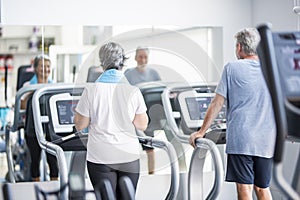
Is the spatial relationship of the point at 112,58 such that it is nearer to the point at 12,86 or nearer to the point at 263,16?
the point at 12,86

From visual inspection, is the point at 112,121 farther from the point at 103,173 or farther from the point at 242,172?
the point at 242,172

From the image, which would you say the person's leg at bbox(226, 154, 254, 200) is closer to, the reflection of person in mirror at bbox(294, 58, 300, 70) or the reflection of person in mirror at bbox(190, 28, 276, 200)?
the reflection of person in mirror at bbox(190, 28, 276, 200)

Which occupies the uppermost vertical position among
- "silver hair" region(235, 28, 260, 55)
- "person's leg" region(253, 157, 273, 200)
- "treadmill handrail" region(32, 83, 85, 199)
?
"silver hair" region(235, 28, 260, 55)

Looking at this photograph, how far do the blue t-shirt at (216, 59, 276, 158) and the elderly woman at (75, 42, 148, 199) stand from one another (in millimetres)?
514

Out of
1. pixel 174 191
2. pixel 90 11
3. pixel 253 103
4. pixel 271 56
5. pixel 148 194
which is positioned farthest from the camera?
pixel 90 11

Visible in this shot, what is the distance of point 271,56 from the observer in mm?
1992

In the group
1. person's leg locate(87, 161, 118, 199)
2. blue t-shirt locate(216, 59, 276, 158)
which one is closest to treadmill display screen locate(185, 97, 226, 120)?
blue t-shirt locate(216, 59, 276, 158)

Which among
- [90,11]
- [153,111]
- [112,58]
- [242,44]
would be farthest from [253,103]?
[90,11]

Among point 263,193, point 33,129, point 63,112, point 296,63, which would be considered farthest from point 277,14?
point 296,63

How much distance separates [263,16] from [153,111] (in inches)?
54.6

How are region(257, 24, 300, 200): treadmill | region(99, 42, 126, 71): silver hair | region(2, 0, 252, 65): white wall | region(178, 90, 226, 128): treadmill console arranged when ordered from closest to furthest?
region(257, 24, 300, 200): treadmill, region(99, 42, 126, 71): silver hair, region(178, 90, 226, 128): treadmill console, region(2, 0, 252, 65): white wall

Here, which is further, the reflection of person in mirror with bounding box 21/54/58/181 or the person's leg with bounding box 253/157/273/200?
the reflection of person in mirror with bounding box 21/54/58/181

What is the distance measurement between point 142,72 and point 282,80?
3334 millimetres

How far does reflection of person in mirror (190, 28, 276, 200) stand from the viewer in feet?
12.3
